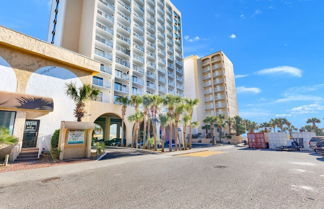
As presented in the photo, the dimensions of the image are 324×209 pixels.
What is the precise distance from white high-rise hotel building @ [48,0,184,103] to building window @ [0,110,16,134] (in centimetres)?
1385

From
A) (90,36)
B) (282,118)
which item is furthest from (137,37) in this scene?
(282,118)

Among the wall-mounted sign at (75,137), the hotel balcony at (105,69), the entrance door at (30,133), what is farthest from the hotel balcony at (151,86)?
the entrance door at (30,133)

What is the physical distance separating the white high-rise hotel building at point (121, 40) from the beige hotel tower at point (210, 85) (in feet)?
51.1

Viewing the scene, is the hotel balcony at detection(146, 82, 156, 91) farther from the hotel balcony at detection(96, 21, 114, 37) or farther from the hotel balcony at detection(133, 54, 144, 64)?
the hotel balcony at detection(96, 21, 114, 37)

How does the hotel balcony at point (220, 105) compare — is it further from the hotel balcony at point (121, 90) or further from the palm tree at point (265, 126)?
the hotel balcony at point (121, 90)

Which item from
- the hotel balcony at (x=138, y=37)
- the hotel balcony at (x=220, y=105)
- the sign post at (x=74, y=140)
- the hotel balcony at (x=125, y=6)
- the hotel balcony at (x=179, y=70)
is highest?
the hotel balcony at (x=125, y=6)

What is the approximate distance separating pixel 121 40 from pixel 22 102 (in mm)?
26566

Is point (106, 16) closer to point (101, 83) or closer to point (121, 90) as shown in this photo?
point (101, 83)

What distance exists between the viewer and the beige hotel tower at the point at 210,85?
60.5 meters

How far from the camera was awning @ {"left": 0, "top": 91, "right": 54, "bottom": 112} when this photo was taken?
40.0 feet

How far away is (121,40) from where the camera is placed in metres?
34.9

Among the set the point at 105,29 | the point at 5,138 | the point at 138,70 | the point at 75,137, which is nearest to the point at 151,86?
the point at 138,70

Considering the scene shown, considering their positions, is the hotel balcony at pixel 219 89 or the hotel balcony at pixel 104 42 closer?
the hotel balcony at pixel 104 42

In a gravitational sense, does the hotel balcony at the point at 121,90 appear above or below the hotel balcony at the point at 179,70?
below
